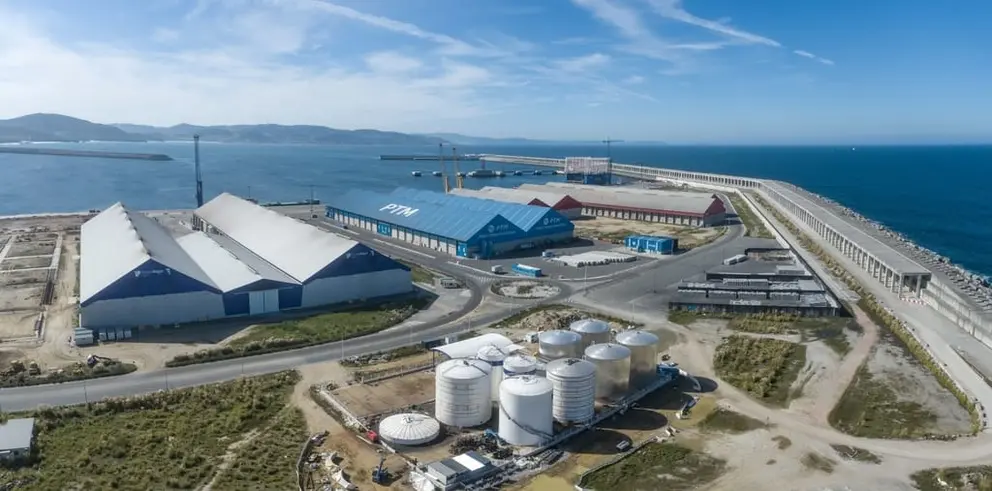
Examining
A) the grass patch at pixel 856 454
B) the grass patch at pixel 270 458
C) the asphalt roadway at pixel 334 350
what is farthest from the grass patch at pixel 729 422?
the asphalt roadway at pixel 334 350

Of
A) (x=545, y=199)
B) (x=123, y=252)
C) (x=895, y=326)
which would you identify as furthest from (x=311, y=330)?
(x=545, y=199)

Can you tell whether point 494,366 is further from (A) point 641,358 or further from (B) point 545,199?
(B) point 545,199

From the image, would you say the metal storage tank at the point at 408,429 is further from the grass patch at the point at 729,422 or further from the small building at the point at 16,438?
the small building at the point at 16,438

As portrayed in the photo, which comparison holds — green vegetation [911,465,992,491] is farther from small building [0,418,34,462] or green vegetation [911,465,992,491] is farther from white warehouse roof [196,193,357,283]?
white warehouse roof [196,193,357,283]

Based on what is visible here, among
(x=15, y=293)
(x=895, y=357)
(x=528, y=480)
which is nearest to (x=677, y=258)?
(x=895, y=357)

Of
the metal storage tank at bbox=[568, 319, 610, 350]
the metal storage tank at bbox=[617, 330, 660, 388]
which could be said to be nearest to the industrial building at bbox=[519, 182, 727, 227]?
the metal storage tank at bbox=[568, 319, 610, 350]

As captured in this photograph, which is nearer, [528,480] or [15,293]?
[528,480]

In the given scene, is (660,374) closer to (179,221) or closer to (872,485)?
(872,485)
